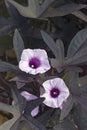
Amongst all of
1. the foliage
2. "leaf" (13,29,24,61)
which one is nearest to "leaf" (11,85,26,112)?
the foliage

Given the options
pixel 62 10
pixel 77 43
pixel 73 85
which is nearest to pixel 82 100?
pixel 73 85

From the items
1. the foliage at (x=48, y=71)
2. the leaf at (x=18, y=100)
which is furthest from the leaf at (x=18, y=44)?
the leaf at (x=18, y=100)

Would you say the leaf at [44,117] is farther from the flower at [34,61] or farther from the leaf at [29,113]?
the flower at [34,61]

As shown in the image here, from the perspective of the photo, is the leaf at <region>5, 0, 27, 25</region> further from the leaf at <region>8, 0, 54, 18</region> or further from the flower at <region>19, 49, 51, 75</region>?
the flower at <region>19, 49, 51, 75</region>

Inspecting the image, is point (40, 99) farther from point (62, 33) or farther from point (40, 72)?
point (62, 33)


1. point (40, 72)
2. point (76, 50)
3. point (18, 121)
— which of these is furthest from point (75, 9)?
point (18, 121)

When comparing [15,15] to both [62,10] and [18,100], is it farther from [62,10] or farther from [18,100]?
[18,100]
